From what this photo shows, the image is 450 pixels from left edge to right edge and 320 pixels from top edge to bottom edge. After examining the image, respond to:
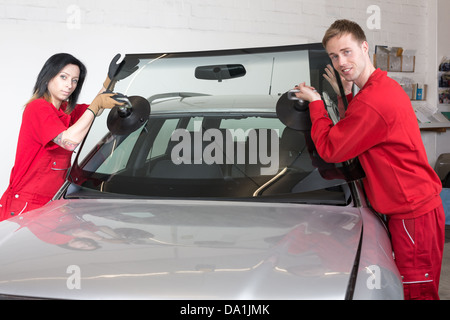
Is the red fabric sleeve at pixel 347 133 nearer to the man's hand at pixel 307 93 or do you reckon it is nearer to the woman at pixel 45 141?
the man's hand at pixel 307 93

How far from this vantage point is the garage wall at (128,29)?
4277 mm

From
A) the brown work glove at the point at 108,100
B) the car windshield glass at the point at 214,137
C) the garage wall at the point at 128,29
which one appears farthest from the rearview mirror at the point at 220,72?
the garage wall at the point at 128,29

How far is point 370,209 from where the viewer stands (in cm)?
174

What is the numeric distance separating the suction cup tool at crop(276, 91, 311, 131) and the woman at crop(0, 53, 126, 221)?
0.76m

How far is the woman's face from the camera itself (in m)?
2.40

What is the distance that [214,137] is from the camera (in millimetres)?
1933

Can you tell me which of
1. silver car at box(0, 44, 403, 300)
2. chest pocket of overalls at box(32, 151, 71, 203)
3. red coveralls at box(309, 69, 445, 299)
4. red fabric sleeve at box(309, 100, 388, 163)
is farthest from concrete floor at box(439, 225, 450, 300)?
chest pocket of overalls at box(32, 151, 71, 203)

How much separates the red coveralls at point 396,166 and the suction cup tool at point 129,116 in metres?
0.66

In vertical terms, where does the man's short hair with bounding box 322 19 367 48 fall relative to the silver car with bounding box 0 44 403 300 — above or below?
above

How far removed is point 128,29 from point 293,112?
324 cm

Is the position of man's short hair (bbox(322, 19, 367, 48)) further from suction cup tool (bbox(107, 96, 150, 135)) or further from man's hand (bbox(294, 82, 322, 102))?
suction cup tool (bbox(107, 96, 150, 135))

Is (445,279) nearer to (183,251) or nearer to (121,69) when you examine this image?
(121,69)

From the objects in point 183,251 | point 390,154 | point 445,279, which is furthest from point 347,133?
point 445,279
